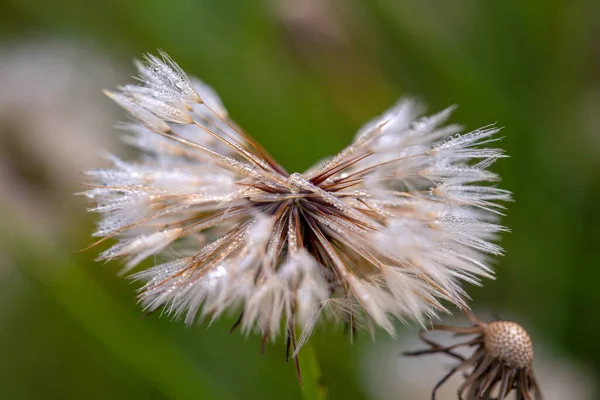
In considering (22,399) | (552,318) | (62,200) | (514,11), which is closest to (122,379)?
(22,399)

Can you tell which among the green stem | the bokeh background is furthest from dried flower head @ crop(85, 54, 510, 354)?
the bokeh background

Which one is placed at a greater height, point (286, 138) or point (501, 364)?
point (286, 138)

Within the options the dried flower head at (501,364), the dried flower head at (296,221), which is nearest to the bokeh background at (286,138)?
the dried flower head at (296,221)

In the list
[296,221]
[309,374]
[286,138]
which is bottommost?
[309,374]

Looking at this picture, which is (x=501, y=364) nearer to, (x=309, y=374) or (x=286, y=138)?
(x=309, y=374)

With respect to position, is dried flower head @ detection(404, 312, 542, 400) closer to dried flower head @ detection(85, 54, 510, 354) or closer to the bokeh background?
dried flower head @ detection(85, 54, 510, 354)

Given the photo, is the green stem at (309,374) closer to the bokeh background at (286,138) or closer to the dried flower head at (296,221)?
the dried flower head at (296,221)

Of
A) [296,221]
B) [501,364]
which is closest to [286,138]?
[296,221]

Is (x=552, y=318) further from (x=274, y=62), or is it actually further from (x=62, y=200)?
(x=62, y=200)

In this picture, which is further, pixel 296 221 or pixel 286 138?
pixel 286 138
